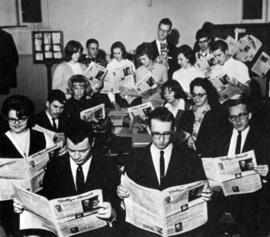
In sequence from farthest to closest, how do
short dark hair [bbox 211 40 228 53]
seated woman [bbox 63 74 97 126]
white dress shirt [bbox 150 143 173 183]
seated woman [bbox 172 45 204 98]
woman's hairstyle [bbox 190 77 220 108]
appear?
seated woman [bbox 172 45 204 98]
short dark hair [bbox 211 40 228 53]
seated woman [bbox 63 74 97 126]
woman's hairstyle [bbox 190 77 220 108]
white dress shirt [bbox 150 143 173 183]

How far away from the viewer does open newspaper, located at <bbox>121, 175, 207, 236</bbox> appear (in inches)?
88.0

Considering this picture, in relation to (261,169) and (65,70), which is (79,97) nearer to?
(65,70)

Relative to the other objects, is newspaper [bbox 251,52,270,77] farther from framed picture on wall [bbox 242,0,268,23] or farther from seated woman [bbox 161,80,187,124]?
seated woman [bbox 161,80,187,124]

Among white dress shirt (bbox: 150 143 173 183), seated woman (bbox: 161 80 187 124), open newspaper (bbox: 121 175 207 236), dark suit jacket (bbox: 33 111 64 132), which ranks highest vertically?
seated woman (bbox: 161 80 187 124)

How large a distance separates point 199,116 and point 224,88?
0.82 meters

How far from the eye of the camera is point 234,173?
269 cm

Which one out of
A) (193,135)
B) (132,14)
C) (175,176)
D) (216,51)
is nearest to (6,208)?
(175,176)

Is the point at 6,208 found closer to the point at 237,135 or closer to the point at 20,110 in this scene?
the point at 20,110

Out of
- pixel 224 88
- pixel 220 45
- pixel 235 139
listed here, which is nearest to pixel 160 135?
pixel 235 139

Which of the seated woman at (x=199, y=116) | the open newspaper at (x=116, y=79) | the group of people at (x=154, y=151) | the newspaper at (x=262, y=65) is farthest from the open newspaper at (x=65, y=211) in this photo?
the newspaper at (x=262, y=65)

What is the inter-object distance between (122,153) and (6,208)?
1.06 m

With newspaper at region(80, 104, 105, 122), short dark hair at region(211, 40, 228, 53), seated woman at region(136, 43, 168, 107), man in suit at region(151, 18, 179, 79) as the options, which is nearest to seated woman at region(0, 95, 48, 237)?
newspaper at region(80, 104, 105, 122)

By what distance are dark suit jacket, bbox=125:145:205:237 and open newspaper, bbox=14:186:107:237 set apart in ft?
1.22

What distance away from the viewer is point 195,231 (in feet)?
8.25
